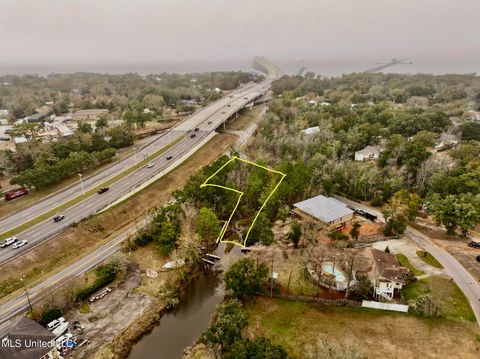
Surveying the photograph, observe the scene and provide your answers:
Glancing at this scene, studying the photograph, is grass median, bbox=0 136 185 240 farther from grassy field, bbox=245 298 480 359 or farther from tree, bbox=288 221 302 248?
tree, bbox=288 221 302 248

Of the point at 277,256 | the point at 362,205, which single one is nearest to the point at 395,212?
the point at 362,205

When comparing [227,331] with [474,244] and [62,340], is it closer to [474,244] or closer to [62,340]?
[62,340]

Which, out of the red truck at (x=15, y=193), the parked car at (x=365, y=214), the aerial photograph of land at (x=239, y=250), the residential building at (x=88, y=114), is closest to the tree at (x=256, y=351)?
the aerial photograph of land at (x=239, y=250)

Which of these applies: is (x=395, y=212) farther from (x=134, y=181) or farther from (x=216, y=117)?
(x=216, y=117)

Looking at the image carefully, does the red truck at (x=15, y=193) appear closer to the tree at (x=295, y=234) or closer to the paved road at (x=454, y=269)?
the tree at (x=295, y=234)

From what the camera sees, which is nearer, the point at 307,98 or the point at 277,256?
the point at 277,256
